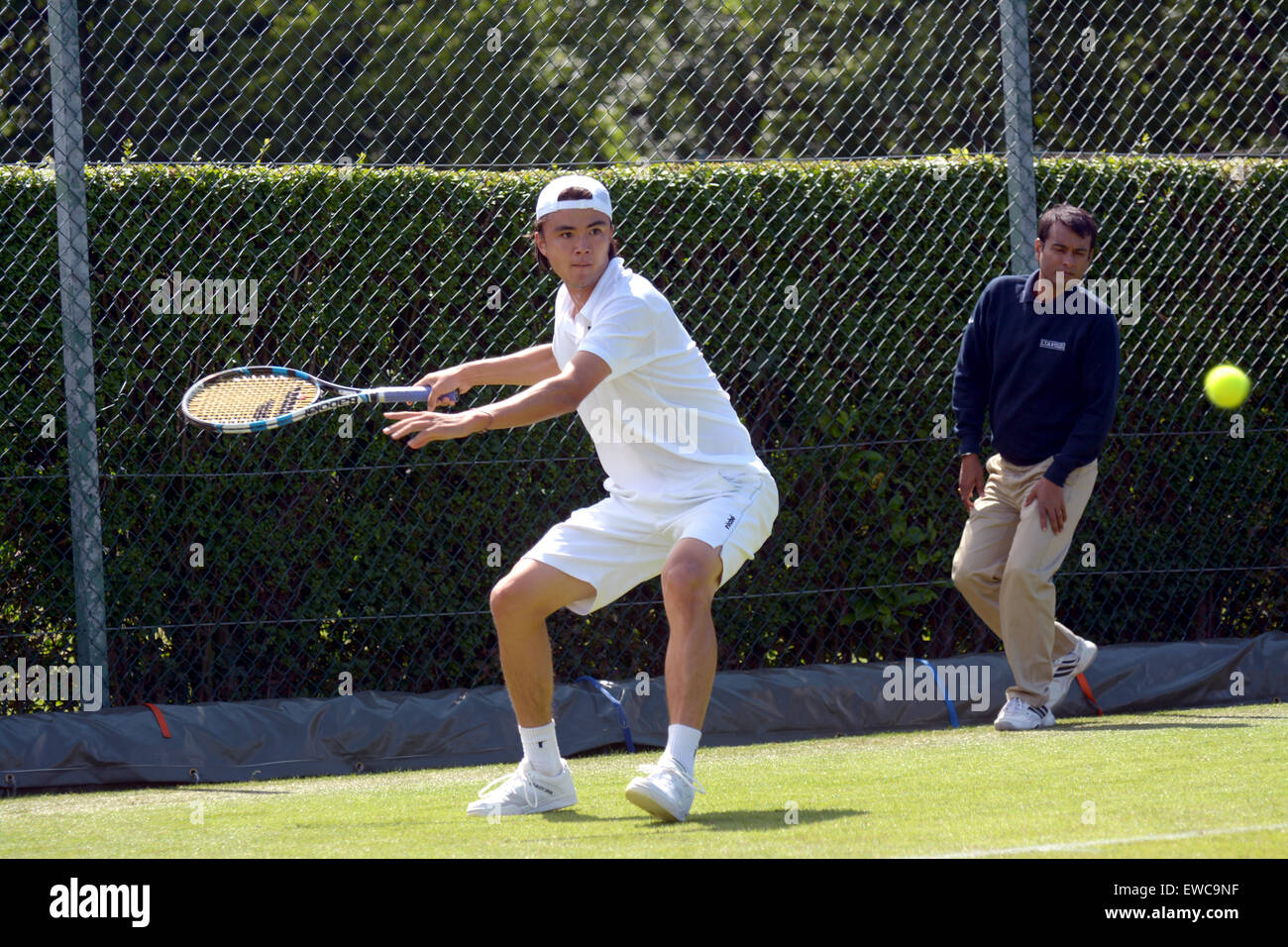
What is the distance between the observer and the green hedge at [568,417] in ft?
21.0

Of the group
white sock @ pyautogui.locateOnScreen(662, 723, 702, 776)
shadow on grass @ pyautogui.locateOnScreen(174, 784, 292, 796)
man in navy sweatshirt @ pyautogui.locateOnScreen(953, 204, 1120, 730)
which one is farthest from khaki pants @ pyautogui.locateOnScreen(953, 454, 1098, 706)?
shadow on grass @ pyautogui.locateOnScreen(174, 784, 292, 796)

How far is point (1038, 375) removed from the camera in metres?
6.21

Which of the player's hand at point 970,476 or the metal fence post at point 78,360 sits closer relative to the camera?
the metal fence post at point 78,360

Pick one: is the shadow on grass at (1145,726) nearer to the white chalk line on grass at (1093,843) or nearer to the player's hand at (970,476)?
the player's hand at (970,476)

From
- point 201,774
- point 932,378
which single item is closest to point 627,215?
point 932,378

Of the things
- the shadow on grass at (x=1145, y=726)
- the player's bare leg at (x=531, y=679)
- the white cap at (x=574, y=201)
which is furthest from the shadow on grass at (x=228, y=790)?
the shadow on grass at (x=1145, y=726)

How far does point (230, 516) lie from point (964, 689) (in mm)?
3255

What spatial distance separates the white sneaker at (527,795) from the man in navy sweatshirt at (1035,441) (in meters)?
2.37

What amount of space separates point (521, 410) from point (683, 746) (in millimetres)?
1021

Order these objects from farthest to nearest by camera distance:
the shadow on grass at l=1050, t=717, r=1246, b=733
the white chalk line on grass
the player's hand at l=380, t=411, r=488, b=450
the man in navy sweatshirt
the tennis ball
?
1. the tennis ball
2. the man in navy sweatshirt
3. the shadow on grass at l=1050, t=717, r=1246, b=733
4. the player's hand at l=380, t=411, r=488, b=450
5. the white chalk line on grass

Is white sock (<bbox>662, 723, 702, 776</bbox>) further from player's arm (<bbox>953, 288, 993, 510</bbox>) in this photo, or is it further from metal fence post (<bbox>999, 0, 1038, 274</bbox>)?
metal fence post (<bbox>999, 0, 1038, 274</bbox>)

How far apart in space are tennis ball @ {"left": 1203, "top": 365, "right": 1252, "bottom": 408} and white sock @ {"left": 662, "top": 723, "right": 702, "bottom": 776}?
4.22 metres

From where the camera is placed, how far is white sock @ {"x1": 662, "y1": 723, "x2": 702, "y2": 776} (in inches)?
163
